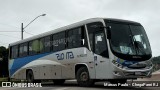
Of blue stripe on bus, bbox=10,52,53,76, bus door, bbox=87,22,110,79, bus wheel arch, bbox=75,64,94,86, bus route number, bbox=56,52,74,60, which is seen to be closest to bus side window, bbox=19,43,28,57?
blue stripe on bus, bbox=10,52,53,76

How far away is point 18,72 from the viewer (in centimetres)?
2730

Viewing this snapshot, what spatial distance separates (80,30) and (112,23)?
87.3 inches

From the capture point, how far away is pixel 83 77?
17.9 metres

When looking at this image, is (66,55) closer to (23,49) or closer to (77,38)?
(77,38)

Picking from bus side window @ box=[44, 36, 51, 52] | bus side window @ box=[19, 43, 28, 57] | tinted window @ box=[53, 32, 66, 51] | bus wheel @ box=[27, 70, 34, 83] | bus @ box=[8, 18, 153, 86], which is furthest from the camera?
bus side window @ box=[19, 43, 28, 57]

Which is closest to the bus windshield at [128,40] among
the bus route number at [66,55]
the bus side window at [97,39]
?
the bus side window at [97,39]

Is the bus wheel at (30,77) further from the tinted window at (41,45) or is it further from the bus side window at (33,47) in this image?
the tinted window at (41,45)

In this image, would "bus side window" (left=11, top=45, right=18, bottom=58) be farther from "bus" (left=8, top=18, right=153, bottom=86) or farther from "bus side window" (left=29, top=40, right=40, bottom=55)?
"bus" (left=8, top=18, right=153, bottom=86)

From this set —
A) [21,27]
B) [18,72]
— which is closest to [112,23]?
[18,72]

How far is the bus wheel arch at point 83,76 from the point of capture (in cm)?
1750

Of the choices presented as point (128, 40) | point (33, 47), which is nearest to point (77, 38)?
point (128, 40)

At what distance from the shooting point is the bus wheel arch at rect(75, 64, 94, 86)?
17.5 metres

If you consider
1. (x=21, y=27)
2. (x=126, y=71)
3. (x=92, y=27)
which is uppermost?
(x=21, y=27)

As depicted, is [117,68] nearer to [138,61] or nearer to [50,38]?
[138,61]
